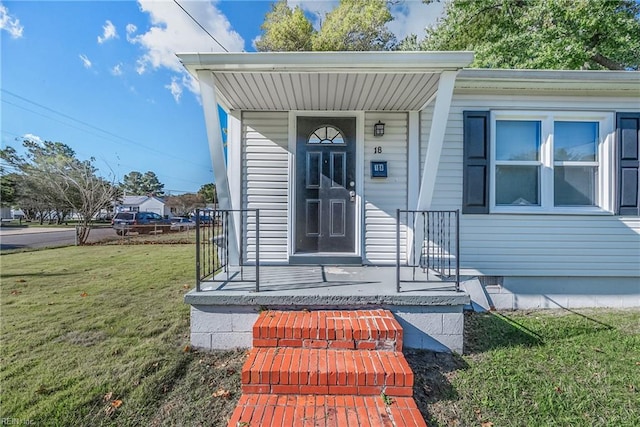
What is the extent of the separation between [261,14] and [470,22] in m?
8.04

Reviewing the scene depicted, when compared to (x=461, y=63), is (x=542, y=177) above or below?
below

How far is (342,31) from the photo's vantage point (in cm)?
1148

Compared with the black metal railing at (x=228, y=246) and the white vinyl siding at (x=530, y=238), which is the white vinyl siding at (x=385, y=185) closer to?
the white vinyl siding at (x=530, y=238)

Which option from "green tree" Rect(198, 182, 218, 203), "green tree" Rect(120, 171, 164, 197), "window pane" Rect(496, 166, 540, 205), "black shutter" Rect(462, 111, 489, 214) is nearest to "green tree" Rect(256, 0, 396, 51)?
"black shutter" Rect(462, 111, 489, 214)

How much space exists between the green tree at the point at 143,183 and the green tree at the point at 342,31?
53.7 m

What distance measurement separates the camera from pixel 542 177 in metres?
3.71

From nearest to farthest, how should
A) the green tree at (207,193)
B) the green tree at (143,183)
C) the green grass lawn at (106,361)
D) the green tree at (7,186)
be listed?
the green grass lawn at (106,361)
the green tree at (7,186)
the green tree at (207,193)
the green tree at (143,183)

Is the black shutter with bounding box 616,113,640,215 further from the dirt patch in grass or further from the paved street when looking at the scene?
the paved street

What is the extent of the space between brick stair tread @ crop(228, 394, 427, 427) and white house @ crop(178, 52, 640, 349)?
78.9 inches

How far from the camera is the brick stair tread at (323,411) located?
1.59m

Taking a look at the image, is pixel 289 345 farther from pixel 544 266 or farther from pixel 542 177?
pixel 542 177

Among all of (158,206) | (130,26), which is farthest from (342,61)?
(158,206)

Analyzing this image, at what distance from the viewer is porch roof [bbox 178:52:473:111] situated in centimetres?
258

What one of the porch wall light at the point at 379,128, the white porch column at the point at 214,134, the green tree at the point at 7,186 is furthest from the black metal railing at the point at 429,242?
the green tree at the point at 7,186
